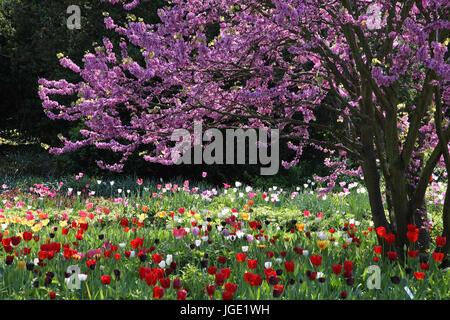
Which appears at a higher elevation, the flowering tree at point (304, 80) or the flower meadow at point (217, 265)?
the flowering tree at point (304, 80)

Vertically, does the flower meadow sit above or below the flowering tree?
below

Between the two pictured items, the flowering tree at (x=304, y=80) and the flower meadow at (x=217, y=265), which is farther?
the flowering tree at (x=304, y=80)

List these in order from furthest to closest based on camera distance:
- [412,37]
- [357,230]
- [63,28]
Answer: [63,28] → [357,230] → [412,37]

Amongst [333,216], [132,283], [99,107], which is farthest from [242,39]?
[333,216]

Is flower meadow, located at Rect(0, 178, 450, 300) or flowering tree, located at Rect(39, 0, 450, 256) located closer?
flower meadow, located at Rect(0, 178, 450, 300)

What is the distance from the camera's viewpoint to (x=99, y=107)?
3996 millimetres

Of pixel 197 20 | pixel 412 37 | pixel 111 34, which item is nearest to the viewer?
pixel 412 37

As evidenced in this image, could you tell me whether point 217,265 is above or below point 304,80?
below

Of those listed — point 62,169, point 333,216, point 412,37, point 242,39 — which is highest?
point 242,39

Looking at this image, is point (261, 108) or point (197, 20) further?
point (261, 108)
